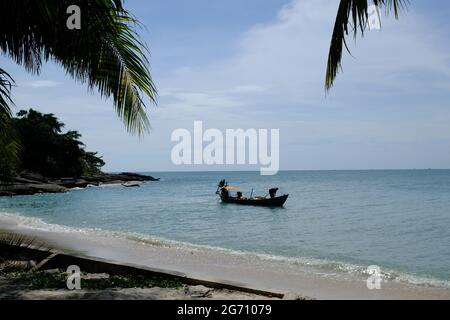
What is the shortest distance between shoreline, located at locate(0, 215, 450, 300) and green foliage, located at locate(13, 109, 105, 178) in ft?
148

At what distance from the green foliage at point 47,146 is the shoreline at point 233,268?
45.1 metres

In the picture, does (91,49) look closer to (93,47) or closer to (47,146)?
(93,47)

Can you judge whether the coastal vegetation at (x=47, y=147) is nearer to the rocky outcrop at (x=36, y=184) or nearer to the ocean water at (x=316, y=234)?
the rocky outcrop at (x=36, y=184)

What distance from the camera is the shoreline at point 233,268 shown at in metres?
9.98

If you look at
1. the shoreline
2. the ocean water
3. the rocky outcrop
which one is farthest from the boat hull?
the rocky outcrop

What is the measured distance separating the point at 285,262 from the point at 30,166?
58.1 m

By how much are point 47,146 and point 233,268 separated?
184 feet

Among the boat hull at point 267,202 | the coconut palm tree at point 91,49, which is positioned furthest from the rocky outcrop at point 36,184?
the coconut palm tree at point 91,49

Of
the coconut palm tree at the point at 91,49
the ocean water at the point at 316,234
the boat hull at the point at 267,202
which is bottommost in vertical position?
the ocean water at the point at 316,234

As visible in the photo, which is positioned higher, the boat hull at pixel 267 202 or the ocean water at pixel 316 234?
the boat hull at pixel 267 202

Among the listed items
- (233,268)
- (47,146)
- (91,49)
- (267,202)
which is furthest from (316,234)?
(47,146)

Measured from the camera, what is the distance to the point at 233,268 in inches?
511

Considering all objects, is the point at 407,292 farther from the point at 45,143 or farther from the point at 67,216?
the point at 45,143
